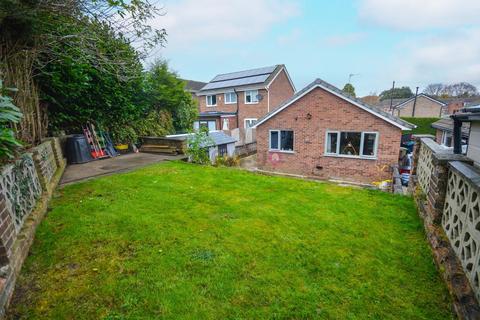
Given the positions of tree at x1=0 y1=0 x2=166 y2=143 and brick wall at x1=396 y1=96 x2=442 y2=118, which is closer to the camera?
tree at x1=0 y1=0 x2=166 y2=143

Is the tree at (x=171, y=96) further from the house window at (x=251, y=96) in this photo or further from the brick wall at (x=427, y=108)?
the brick wall at (x=427, y=108)

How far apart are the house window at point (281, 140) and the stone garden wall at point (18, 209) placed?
10223 mm

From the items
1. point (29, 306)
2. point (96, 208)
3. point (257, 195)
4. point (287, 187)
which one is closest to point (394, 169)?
point (287, 187)

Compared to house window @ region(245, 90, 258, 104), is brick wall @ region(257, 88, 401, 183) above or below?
below

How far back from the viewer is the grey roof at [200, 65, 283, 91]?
21608 mm

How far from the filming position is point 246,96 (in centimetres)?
2225

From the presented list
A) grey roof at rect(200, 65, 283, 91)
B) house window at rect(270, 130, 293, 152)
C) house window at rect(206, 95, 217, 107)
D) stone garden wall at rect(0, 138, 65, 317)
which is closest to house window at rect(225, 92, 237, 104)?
grey roof at rect(200, 65, 283, 91)

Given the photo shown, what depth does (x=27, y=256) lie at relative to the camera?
2633 mm

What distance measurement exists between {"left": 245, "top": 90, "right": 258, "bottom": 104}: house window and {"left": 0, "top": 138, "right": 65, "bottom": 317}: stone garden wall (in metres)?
19.1

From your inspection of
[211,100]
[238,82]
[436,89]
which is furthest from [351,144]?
[436,89]

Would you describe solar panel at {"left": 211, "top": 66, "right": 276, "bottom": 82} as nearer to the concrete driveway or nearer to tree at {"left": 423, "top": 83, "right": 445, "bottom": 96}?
the concrete driveway

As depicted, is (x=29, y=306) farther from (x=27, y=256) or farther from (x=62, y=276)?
(x=27, y=256)

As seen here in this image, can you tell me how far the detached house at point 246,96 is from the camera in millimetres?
21223

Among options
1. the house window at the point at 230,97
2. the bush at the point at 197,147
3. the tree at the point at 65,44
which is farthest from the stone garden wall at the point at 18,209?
the house window at the point at 230,97
